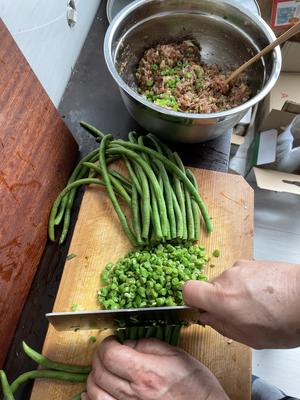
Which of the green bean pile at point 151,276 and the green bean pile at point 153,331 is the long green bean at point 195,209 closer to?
the green bean pile at point 151,276

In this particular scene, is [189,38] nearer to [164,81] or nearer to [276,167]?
[164,81]

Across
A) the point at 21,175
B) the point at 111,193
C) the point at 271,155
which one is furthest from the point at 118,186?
the point at 271,155

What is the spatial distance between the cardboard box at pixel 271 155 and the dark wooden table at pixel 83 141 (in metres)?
0.58

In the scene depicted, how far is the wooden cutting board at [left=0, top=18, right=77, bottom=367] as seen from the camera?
0.98 m

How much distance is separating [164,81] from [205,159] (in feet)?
0.99

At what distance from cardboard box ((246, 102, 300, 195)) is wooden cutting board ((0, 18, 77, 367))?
1.12 metres

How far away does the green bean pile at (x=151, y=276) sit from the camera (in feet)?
3.11

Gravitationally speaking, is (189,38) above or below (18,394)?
above

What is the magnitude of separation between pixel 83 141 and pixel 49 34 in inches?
14.7

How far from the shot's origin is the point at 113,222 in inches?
45.7

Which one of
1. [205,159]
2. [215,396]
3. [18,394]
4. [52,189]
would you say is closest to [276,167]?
[205,159]

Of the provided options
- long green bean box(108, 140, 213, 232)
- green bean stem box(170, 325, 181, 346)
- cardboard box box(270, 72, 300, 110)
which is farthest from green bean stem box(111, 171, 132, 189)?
cardboard box box(270, 72, 300, 110)

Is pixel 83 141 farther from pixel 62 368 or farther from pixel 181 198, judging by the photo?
pixel 62 368

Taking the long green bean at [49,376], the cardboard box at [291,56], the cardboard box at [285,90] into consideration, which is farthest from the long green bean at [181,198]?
the cardboard box at [291,56]
